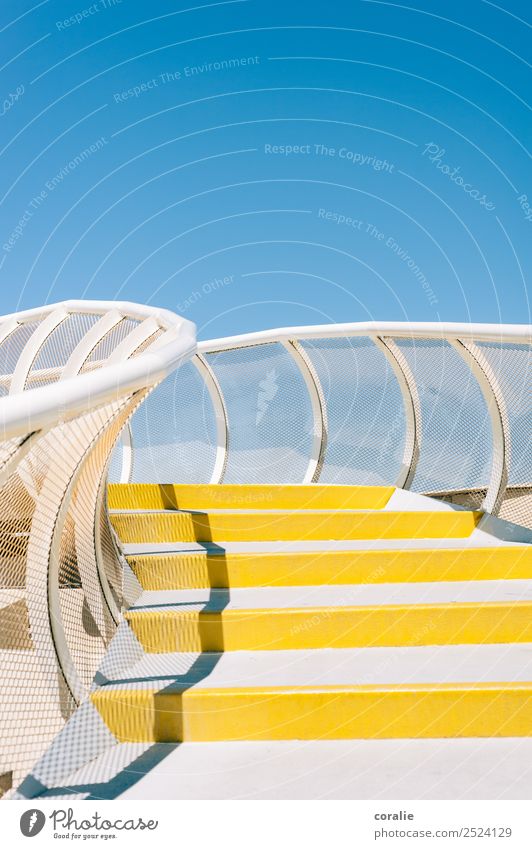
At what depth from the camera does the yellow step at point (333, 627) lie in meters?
4.72

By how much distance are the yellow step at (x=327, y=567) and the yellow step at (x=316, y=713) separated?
189 cm

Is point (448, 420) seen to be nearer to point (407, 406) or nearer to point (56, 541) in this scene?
point (407, 406)

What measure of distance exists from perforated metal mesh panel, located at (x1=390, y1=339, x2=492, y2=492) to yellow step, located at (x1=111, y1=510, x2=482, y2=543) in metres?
0.63

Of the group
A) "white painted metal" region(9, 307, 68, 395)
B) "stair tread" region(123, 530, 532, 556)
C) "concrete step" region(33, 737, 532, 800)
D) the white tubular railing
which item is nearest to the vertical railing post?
"stair tread" region(123, 530, 532, 556)

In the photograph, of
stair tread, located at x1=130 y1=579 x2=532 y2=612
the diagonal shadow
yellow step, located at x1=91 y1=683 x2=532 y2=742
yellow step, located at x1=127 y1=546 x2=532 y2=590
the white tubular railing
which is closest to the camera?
the white tubular railing

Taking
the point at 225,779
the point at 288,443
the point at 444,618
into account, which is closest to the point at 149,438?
the point at 288,443

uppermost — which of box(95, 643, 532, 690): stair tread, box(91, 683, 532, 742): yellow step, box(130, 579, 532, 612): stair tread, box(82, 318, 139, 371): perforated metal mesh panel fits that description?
box(82, 318, 139, 371): perforated metal mesh panel

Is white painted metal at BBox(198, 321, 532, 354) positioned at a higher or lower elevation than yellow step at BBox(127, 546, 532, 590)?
higher

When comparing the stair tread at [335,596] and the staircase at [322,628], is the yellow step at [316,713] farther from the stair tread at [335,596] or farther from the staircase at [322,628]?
the stair tread at [335,596]

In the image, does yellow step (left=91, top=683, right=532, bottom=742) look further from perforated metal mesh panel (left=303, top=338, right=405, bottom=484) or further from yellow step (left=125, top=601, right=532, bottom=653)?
perforated metal mesh panel (left=303, top=338, right=405, bottom=484)

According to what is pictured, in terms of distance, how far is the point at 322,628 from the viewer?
189 inches


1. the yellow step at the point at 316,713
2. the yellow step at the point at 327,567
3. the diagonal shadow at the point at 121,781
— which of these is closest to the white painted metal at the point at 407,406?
the yellow step at the point at 327,567

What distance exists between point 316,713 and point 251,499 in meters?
4.29

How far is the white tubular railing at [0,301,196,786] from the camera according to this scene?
7.89ft
